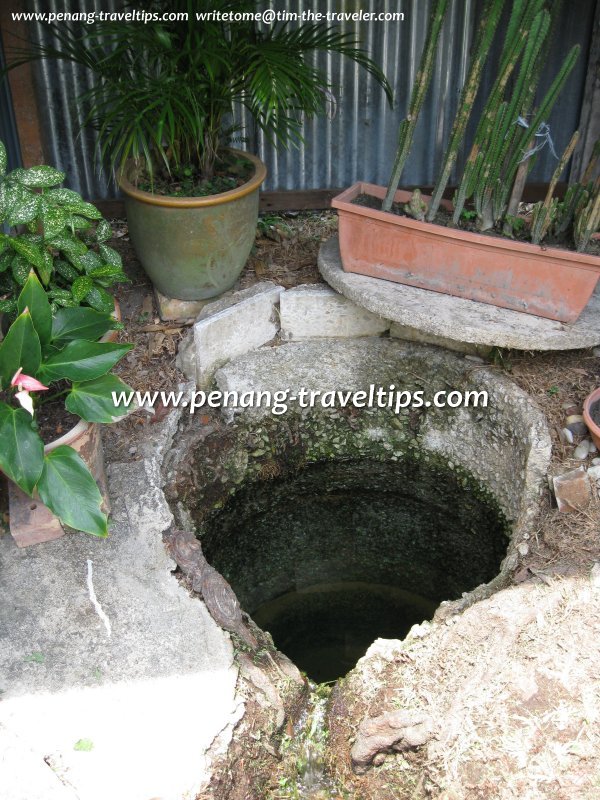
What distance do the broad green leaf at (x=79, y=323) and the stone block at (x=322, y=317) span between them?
3.66 ft

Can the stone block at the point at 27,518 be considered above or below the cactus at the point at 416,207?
below

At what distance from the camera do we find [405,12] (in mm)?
3949

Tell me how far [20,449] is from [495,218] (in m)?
2.14

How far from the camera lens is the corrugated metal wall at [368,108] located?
3926mm

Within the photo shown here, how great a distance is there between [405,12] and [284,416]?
208cm

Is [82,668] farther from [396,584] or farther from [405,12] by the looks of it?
[405,12]

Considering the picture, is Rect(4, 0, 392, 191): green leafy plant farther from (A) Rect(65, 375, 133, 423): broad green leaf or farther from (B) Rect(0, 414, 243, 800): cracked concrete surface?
(B) Rect(0, 414, 243, 800): cracked concrete surface

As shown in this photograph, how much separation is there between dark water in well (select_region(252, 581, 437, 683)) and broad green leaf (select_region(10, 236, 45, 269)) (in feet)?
6.36

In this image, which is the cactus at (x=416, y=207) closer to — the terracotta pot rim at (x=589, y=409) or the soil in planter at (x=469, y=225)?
the soil in planter at (x=469, y=225)

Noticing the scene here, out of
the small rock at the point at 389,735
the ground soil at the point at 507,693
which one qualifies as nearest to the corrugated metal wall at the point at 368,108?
the ground soil at the point at 507,693

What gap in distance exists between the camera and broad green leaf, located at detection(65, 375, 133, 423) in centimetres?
260

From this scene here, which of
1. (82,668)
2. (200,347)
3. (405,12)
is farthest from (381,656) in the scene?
(405,12)

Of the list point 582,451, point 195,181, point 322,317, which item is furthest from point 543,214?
point 195,181

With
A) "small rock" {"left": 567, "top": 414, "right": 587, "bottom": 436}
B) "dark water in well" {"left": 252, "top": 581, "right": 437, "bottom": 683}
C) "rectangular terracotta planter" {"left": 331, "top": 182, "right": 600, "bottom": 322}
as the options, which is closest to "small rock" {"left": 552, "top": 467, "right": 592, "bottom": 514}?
"small rock" {"left": 567, "top": 414, "right": 587, "bottom": 436}
